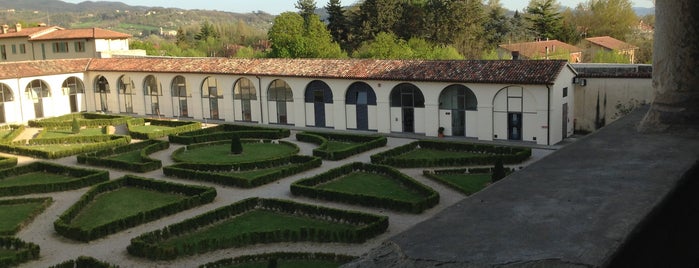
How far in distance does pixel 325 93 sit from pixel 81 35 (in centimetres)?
3470

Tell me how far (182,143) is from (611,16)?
7808 cm

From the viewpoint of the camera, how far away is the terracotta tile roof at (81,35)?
67250 mm

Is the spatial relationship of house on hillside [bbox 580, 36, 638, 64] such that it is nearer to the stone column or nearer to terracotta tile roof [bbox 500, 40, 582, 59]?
terracotta tile roof [bbox 500, 40, 582, 59]

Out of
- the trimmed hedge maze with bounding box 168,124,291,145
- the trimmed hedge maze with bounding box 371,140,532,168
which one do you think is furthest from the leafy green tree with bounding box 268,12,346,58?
the trimmed hedge maze with bounding box 371,140,532,168

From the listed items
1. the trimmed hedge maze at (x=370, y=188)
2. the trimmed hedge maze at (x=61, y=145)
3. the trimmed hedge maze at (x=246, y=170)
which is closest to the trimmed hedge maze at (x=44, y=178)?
the trimmed hedge maze at (x=61, y=145)

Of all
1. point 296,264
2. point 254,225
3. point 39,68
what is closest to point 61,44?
point 39,68

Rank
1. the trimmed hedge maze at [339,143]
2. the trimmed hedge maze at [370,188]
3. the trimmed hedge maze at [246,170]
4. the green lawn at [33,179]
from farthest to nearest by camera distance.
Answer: the trimmed hedge maze at [339,143]
the green lawn at [33,179]
the trimmed hedge maze at [246,170]
the trimmed hedge maze at [370,188]

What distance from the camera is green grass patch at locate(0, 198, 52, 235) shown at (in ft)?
78.3

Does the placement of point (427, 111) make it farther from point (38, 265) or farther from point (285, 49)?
point (285, 49)

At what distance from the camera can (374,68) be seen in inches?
1731

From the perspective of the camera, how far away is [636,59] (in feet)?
249

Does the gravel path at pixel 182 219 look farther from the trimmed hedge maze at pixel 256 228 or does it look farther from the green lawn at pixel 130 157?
the green lawn at pixel 130 157

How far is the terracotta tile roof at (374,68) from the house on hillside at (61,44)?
37.5ft

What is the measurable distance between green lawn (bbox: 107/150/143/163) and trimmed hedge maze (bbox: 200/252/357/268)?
59.7 ft
